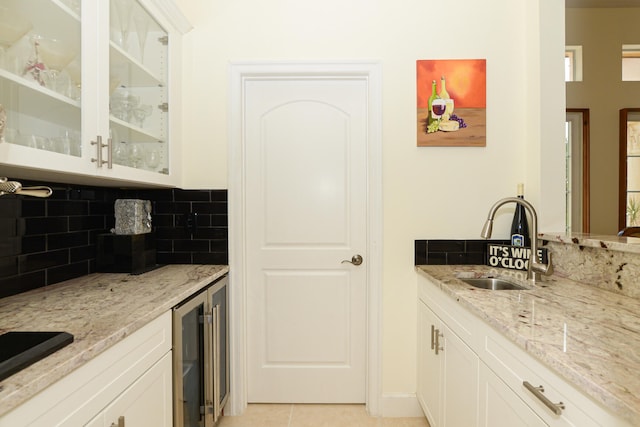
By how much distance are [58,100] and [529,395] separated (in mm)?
1756

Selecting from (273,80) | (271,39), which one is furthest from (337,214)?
(271,39)

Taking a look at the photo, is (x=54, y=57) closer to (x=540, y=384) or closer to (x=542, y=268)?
(x=540, y=384)

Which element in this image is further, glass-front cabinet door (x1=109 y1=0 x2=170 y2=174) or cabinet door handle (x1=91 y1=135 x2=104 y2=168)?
glass-front cabinet door (x1=109 y1=0 x2=170 y2=174)

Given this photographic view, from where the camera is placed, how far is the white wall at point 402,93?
2.13 metres

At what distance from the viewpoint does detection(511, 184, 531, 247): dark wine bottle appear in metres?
2.04

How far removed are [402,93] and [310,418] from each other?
2.03 m

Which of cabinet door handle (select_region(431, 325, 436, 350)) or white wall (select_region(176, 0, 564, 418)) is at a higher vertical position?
white wall (select_region(176, 0, 564, 418))

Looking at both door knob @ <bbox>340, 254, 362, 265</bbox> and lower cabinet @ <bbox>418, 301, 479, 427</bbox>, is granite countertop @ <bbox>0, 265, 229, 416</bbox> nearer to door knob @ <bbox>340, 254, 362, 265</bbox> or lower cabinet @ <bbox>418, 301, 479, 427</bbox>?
door knob @ <bbox>340, 254, 362, 265</bbox>

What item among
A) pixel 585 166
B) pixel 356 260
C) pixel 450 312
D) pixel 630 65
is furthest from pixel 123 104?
pixel 630 65

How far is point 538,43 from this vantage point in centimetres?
202

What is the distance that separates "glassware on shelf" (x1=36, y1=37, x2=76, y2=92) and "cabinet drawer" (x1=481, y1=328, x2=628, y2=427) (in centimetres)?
173

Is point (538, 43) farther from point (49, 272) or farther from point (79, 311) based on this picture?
point (49, 272)

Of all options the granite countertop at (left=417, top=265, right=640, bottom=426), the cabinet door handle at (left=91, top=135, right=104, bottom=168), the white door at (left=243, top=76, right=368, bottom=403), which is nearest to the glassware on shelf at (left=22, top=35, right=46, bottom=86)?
the cabinet door handle at (left=91, top=135, right=104, bottom=168)

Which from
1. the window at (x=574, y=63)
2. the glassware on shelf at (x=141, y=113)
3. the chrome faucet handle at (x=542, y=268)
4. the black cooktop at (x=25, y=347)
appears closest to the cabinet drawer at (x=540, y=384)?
the chrome faucet handle at (x=542, y=268)
